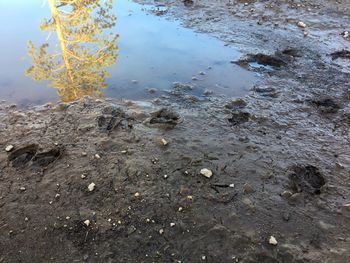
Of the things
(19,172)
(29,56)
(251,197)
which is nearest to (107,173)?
(19,172)

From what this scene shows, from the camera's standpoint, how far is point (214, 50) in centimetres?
710

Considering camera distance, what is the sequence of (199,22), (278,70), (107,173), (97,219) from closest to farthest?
(97,219)
(107,173)
(278,70)
(199,22)

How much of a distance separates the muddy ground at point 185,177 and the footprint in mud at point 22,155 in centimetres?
2

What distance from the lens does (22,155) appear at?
4438 millimetres

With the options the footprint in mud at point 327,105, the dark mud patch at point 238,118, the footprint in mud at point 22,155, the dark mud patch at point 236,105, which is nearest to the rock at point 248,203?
the dark mud patch at point 238,118

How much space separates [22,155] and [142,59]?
310cm

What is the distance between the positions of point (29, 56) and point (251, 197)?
4989 millimetres

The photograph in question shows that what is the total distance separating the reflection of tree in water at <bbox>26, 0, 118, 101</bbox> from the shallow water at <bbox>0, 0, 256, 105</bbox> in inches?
6.5

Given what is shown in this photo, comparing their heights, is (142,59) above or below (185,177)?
above

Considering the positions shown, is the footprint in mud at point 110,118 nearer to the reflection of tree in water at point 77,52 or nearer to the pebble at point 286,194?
the reflection of tree in water at point 77,52

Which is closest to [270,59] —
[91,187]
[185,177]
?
[185,177]

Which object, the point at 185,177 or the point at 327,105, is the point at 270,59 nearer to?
the point at 327,105

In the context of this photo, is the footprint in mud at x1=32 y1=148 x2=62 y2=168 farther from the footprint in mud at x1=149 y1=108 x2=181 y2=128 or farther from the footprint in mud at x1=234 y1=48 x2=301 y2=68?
the footprint in mud at x1=234 y1=48 x2=301 y2=68

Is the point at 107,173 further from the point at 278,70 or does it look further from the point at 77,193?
the point at 278,70
